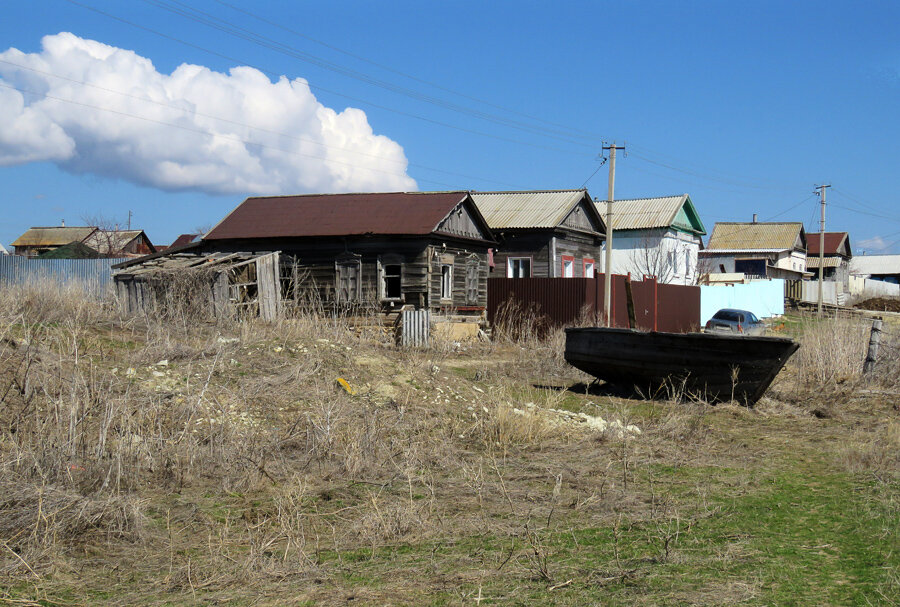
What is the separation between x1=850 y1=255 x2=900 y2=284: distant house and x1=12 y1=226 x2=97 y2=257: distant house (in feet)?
251

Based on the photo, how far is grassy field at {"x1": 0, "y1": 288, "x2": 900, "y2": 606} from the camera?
451 centimetres

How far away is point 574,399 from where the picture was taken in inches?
531

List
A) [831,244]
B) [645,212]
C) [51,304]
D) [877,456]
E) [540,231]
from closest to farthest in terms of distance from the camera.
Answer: [877,456]
[51,304]
[540,231]
[645,212]
[831,244]

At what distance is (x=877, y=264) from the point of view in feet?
296

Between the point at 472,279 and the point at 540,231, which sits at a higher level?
the point at 540,231

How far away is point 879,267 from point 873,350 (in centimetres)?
8499

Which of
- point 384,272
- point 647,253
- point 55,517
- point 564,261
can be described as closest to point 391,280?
point 384,272

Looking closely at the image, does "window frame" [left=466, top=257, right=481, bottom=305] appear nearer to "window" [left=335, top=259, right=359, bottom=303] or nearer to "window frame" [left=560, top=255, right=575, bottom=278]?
"window" [left=335, top=259, right=359, bottom=303]

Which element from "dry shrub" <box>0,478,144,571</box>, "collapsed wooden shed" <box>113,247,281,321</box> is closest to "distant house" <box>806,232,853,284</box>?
"collapsed wooden shed" <box>113,247,281,321</box>

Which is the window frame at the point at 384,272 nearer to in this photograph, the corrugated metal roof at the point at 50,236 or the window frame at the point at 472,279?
the window frame at the point at 472,279

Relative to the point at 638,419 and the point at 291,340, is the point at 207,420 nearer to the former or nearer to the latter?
the point at 291,340

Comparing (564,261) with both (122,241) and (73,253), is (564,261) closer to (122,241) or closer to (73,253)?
(73,253)

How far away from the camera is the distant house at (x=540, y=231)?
30.2m

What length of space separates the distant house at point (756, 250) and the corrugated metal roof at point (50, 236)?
51242 millimetres
